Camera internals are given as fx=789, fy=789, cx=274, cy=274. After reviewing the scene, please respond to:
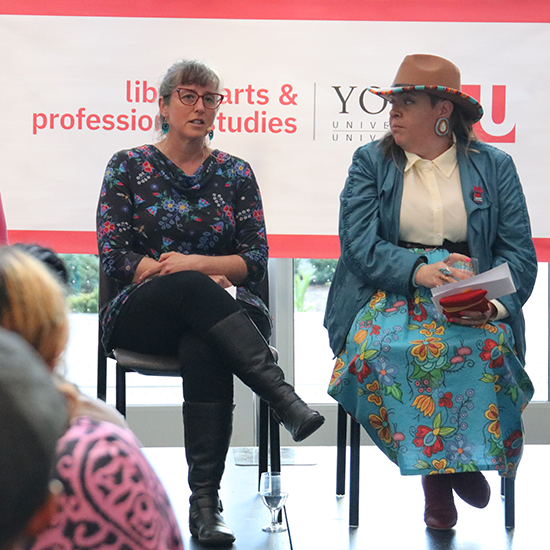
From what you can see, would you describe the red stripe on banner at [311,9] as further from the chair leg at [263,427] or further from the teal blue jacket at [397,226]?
the chair leg at [263,427]

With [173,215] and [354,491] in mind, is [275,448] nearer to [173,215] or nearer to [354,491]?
[354,491]

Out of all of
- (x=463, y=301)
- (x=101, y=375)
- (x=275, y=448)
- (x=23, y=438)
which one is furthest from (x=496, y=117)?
(x=23, y=438)

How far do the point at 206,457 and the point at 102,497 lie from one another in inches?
51.0

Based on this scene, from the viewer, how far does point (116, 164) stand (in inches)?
94.7

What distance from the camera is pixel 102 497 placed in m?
0.68

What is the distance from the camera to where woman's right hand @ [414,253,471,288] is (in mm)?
2090

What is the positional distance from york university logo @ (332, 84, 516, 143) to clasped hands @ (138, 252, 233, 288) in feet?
3.79

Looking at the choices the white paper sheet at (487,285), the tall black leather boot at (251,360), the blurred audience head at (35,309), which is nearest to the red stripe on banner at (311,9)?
the white paper sheet at (487,285)

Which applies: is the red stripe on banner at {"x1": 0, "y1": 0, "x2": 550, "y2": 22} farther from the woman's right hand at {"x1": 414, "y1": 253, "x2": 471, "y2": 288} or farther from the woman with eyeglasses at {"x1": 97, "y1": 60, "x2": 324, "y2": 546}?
the woman's right hand at {"x1": 414, "y1": 253, "x2": 471, "y2": 288}

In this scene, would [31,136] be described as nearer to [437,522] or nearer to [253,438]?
[253,438]

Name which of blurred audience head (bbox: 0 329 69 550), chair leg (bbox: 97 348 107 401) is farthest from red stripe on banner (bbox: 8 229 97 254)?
blurred audience head (bbox: 0 329 69 550)

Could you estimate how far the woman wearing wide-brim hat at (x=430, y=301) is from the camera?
2062 mm

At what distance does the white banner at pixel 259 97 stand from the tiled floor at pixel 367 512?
98 cm

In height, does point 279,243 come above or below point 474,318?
above
